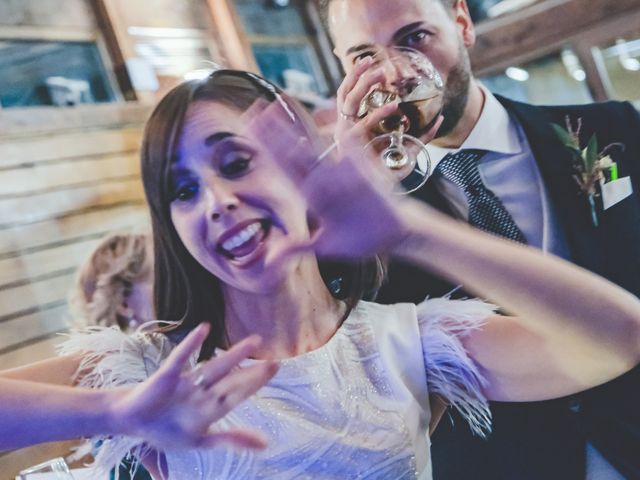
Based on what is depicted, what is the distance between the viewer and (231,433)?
72cm

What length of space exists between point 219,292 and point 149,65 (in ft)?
9.24

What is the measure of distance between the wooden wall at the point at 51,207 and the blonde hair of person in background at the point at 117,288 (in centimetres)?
61

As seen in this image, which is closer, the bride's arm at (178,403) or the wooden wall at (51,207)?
the bride's arm at (178,403)

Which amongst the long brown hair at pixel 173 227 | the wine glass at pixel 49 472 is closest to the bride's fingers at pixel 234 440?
the long brown hair at pixel 173 227

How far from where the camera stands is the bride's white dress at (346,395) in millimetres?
1062

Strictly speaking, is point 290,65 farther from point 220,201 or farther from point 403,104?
point 220,201

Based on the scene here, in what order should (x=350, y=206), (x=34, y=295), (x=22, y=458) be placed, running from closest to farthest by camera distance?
1. (x=350, y=206)
2. (x=22, y=458)
3. (x=34, y=295)

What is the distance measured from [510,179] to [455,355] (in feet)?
1.95

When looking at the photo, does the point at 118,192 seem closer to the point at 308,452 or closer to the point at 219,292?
the point at 219,292

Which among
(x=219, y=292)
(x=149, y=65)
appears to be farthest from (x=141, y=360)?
(x=149, y=65)

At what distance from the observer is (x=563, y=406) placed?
142 centimetres

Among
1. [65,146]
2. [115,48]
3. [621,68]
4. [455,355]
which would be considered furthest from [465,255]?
[621,68]

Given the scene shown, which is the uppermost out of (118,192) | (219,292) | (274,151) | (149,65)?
(149,65)

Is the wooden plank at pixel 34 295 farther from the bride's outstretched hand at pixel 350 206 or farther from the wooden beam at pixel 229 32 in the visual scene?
the bride's outstretched hand at pixel 350 206
